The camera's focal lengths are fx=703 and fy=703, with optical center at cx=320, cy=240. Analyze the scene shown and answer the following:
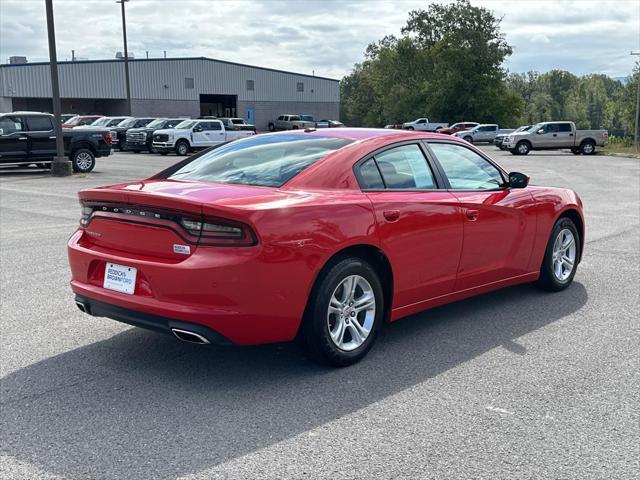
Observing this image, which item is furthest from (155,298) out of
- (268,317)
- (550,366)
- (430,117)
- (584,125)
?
(584,125)

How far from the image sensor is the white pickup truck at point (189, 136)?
113ft

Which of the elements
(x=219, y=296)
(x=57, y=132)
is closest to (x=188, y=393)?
(x=219, y=296)

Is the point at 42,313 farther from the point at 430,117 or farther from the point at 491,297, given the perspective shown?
the point at 430,117

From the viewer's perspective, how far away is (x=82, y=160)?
2227 cm

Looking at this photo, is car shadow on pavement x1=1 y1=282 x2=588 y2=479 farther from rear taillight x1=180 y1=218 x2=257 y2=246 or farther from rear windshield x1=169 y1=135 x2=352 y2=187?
rear windshield x1=169 y1=135 x2=352 y2=187

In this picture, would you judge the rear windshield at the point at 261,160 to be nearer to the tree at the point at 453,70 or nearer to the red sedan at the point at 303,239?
the red sedan at the point at 303,239

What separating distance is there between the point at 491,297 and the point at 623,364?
190 cm

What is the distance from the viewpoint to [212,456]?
10.9 ft

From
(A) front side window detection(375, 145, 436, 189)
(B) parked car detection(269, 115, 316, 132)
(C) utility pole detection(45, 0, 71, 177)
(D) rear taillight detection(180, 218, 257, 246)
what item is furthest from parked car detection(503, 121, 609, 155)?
(D) rear taillight detection(180, 218, 257, 246)

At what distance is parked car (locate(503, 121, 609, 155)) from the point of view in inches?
1553

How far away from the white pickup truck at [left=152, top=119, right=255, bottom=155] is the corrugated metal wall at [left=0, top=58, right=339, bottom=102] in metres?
29.4

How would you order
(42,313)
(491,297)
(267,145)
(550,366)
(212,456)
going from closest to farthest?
(212,456), (550,366), (267,145), (42,313), (491,297)

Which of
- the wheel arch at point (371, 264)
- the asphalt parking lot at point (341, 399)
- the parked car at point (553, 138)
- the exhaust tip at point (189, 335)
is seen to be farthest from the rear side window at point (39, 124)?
the parked car at point (553, 138)

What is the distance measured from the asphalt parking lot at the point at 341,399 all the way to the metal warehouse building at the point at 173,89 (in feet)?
194
